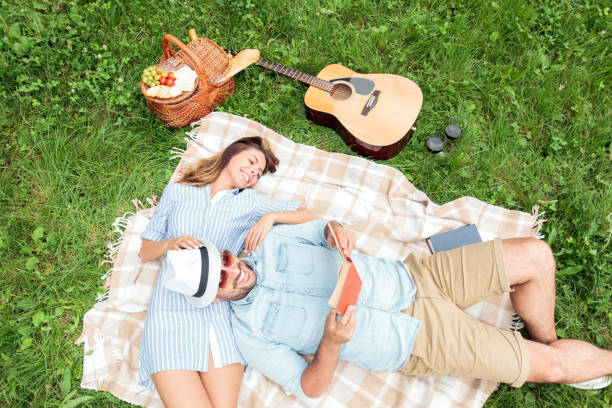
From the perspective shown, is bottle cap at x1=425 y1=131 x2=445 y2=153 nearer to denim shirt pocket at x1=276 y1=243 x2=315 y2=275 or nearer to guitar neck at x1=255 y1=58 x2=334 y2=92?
guitar neck at x1=255 y1=58 x2=334 y2=92

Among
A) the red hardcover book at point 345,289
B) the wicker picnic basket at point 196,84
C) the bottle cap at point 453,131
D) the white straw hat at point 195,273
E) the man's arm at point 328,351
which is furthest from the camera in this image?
the bottle cap at point 453,131

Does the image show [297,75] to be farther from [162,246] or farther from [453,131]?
[162,246]

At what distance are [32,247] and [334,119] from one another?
2.88 metres

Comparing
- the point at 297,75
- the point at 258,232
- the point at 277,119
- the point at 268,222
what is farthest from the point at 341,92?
the point at 258,232

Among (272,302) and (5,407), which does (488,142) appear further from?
(5,407)

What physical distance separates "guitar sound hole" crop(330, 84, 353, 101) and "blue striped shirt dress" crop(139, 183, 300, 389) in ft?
4.00

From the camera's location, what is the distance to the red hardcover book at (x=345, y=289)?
219 centimetres

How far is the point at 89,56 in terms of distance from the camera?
411 centimetres

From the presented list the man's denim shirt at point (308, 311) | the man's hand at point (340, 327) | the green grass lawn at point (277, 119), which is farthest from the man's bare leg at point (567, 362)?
the man's hand at point (340, 327)

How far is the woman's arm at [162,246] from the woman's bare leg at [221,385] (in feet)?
2.57

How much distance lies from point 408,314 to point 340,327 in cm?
69

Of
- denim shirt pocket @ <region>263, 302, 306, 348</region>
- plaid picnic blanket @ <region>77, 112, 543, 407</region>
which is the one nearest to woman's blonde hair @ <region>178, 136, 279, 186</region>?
plaid picnic blanket @ <region>77, 112, 543, 407</region>

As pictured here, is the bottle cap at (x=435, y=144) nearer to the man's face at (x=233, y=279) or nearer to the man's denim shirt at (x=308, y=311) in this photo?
the man's denim shirt at (x=308, y=311)

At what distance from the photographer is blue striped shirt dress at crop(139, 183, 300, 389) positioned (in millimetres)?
2818
